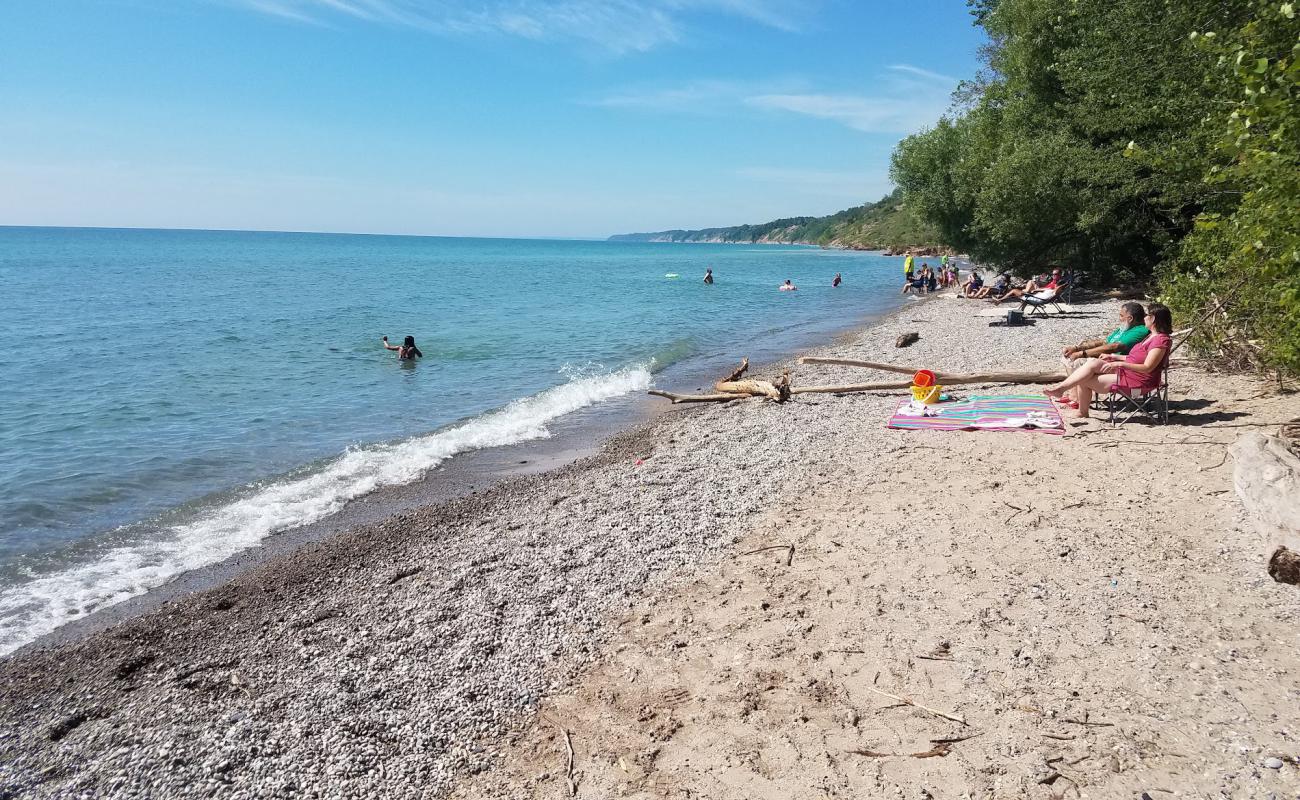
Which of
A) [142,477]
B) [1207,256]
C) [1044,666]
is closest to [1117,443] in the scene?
[1207,256]

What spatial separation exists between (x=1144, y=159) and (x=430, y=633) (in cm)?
1339

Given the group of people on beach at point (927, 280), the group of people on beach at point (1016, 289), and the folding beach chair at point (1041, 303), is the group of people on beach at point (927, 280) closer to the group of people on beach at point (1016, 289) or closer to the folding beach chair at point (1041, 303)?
the group of people on beach at point (1016, 289)

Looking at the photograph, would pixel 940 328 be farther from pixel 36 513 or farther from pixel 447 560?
pixel 36 513

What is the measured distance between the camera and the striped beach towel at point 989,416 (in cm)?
976

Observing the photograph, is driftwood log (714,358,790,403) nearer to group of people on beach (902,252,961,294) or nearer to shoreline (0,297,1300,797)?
shoreline (0,297,1300,797)

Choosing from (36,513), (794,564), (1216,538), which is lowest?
(36,513)

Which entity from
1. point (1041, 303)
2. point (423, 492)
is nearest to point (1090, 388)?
point (423, 492)

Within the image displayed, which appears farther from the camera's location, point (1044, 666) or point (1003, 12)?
point (1003, 12)

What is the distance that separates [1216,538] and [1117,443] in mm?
2774

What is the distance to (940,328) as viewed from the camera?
898 inches

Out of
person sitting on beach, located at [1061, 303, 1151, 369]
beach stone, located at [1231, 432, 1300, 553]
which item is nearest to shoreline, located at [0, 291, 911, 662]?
person sitting on beach, located at [1061, 303, 1151, 369]

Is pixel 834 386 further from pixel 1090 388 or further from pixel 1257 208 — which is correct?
pixel 1257 208

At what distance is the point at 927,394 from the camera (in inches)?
464

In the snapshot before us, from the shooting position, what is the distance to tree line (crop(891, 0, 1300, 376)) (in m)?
5.96
